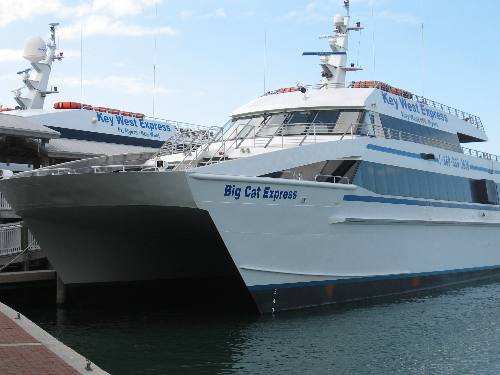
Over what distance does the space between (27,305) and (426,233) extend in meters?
11.9

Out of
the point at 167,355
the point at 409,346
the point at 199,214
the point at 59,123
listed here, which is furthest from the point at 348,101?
the point at 59,123

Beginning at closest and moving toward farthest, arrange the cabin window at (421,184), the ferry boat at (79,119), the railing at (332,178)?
the railing at (332,178) → the cabin window at (421,184) → the ferry boat at (79,119)

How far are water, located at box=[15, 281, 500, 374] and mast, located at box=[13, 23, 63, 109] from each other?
19555mm

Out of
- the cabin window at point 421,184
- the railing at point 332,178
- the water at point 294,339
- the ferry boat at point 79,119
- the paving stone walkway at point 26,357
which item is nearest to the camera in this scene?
the paving stone walkway at point 26,357

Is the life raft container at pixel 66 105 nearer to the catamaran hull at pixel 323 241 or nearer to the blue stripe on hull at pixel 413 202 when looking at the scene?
the blue stripe on hull at pixel 413 202

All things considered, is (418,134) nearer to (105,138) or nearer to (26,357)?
(26,357)

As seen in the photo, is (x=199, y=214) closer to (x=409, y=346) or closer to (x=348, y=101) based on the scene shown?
(x=409, y=346)

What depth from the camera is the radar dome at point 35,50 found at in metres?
34.3

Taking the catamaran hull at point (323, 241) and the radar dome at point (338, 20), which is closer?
the catamaran hull at point (323, 241)

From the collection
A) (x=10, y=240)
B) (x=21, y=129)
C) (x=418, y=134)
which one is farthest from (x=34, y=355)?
(x=418, y=134)

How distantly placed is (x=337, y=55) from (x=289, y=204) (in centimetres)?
877

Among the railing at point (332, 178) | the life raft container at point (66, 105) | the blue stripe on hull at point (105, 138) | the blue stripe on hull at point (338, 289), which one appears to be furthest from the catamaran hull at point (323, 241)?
the life raft container at point (66, 105)

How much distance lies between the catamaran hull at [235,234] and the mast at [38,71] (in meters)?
19.4

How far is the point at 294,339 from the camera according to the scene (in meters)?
13.7
